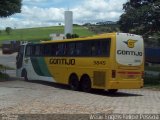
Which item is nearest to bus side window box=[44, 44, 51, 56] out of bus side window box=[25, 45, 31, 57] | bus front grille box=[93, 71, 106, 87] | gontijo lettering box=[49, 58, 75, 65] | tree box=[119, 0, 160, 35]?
Answer: gontijo lettering box=[49, 58, 75, 65]

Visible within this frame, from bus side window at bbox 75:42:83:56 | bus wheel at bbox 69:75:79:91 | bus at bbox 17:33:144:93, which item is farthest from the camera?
bus wheel at bbox 69:75:79:91

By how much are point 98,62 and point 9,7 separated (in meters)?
9.32

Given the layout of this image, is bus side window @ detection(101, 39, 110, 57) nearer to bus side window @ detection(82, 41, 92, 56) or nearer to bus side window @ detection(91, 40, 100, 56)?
bus side window @ detection(91, 40, 100, 56)

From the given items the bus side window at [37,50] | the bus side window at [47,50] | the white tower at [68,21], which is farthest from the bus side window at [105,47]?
the white tower at [68,21]

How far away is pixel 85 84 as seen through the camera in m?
23.3

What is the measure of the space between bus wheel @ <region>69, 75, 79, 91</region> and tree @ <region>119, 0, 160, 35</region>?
306 inches

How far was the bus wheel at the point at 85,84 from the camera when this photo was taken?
22953 millimetres

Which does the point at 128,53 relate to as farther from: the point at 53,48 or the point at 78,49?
the point at 53,48

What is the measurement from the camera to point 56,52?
26.3 metres

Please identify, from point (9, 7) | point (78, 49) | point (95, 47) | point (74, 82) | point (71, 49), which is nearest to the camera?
point (95, 47)

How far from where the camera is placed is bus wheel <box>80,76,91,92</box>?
75.3 ft

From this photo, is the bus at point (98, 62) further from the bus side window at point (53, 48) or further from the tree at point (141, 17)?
the tree at point (141, 17)

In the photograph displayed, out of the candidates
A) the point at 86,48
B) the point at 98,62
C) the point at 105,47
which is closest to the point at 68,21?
the point at 86,48

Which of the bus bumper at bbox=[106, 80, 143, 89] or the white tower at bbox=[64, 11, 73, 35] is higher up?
the white tower at bbox=[64, 11, 73, 35]
